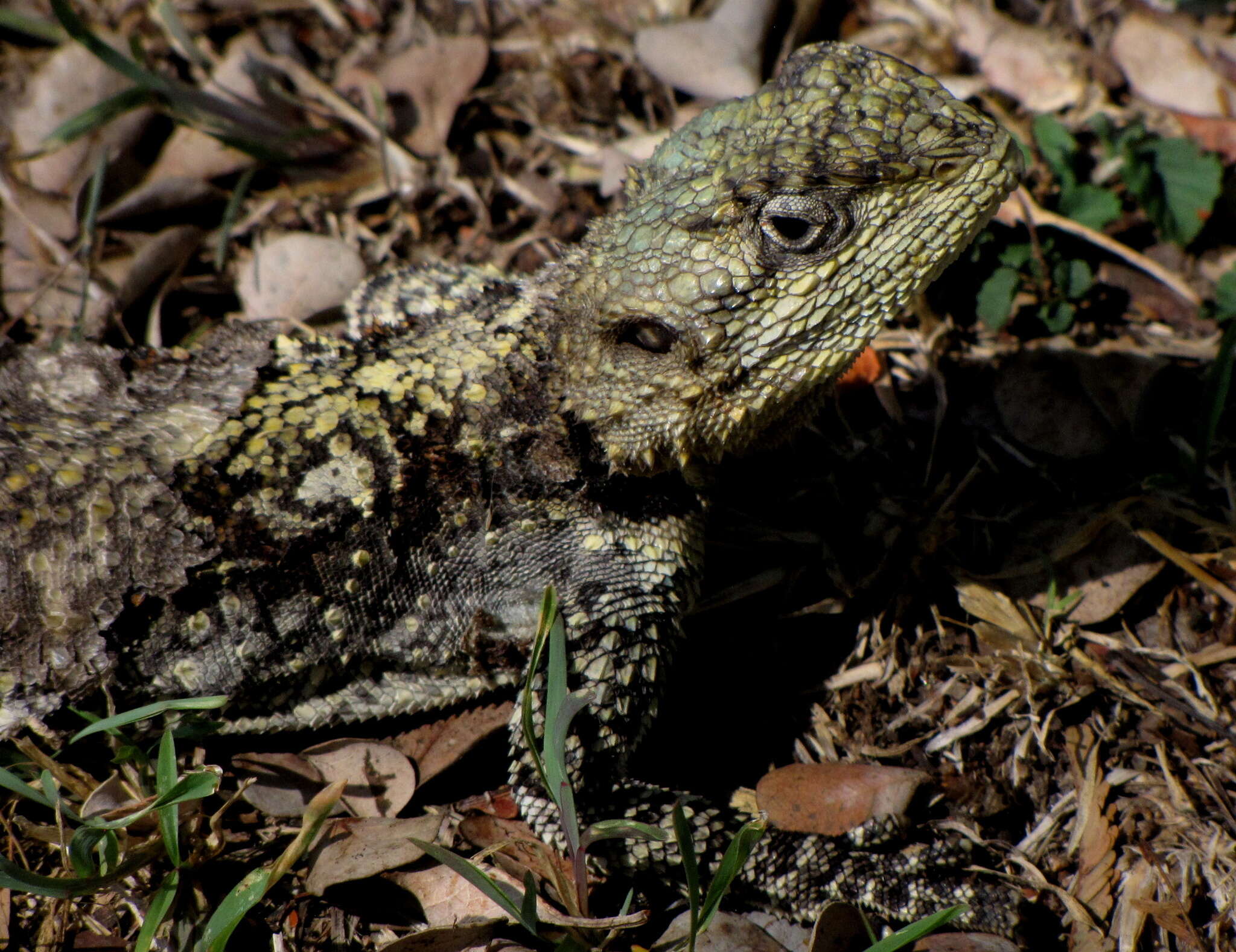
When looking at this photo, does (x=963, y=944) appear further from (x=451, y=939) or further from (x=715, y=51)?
(x=715, y=51)

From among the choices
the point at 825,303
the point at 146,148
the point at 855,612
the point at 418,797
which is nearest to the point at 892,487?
the point at 855,612

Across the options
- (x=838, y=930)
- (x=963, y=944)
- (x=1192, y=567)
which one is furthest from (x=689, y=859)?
(x=1192, y=567)

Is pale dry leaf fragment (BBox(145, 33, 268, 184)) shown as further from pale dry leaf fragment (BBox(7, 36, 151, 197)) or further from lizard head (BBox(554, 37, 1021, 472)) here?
lizard head (BBox(554, 37, 1021, 472))

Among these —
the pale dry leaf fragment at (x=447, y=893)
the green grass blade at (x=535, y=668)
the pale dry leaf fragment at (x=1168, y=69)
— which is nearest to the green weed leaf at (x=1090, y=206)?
the pale dry leaf fragment at (x=1168, y=69)

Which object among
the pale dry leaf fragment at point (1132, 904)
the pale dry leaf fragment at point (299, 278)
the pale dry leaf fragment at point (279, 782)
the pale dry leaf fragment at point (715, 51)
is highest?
the pale dry leaf fragment at point (715, 51)

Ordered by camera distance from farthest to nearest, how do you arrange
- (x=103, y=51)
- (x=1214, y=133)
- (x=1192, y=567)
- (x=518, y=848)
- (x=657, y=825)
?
(x=1214, y=133)
(x=103, y=51)
(x=1192, y=567)
(x=518, y=848)
(x=657, y=825)

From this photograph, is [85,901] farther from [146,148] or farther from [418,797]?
[146,148]

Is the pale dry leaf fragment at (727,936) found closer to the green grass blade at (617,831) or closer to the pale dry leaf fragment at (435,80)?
the green grass blade at (617,831)
